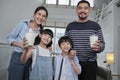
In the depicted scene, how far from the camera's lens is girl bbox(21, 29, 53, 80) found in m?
1.68

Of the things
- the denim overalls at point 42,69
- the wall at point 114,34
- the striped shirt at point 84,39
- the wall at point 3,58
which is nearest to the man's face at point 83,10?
the striped shirt at point 84,39

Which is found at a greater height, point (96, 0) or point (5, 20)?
point (96, 0)

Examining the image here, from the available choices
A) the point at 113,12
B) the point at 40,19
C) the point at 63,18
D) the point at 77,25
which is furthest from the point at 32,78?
the point at 63,18

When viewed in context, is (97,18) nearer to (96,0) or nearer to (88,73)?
(96,0)

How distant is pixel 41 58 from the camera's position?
5.70 feet

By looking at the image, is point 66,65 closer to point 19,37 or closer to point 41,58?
point 41,58

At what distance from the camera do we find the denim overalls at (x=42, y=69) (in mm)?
1687

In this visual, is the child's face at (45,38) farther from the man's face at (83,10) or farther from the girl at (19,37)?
the man's face at (83,10)

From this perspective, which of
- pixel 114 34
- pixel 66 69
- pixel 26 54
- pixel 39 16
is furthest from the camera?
pixel 114 34

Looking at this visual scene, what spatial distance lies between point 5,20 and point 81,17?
1.17 m

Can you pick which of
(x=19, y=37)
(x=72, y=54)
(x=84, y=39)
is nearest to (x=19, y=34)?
(x=19, y=37)

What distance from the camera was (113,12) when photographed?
7195mm

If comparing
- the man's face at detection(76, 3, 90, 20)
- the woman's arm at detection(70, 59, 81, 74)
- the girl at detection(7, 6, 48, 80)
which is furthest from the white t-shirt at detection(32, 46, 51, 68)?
the man's face at detection(76, 3, 90, 20)

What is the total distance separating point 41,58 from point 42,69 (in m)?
0.09
